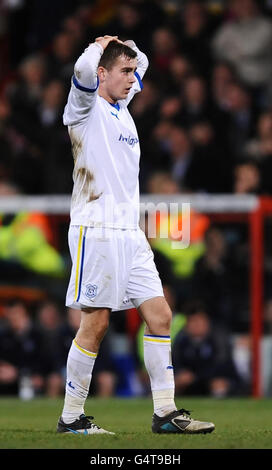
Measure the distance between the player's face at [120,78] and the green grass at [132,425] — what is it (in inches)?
70.8

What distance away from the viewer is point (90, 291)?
6.13 m

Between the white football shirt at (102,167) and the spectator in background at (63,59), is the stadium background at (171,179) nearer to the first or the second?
the spectator in background at (63,59)

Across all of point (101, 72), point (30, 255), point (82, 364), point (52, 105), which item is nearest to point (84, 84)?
point (101, 72)

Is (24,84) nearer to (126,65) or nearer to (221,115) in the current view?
(221,115)

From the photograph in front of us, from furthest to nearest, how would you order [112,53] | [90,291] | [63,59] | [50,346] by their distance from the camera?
[63,59], [50,346], [112,53], [90,291]

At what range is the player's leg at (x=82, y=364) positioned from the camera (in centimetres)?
614

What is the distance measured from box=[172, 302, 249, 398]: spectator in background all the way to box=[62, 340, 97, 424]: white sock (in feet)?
14.8

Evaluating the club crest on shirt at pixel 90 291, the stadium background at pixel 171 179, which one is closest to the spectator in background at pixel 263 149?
the stadium background at pixel 171 179

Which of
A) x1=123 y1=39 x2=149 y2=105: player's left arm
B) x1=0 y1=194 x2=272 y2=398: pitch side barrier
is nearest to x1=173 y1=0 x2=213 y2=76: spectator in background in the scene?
x1=0 y1=194 x2=272 y2=398: pitch side barrier

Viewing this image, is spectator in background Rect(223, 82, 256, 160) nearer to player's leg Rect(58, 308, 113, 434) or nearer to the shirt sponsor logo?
the shirt sponsor logo

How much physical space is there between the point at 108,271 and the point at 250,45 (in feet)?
22.0

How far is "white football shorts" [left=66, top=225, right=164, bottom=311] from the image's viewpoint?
6145 mm

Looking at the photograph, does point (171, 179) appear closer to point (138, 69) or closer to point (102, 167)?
point (138, 69)
